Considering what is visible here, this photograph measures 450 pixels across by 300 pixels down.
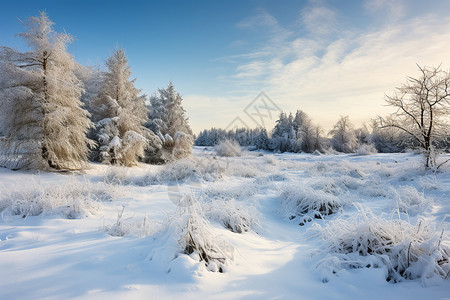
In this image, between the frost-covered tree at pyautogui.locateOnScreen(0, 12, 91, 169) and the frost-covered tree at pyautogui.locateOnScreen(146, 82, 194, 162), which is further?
the frost-covered tree at pyautogui.locateOnScreen(146, 82, 194, 162)

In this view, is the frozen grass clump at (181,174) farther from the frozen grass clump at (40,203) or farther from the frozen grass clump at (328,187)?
the frozen grass clump at (328,187)

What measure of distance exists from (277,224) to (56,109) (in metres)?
10.1

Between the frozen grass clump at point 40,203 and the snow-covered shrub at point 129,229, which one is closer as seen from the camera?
the snow-covered shrub at point 129,229

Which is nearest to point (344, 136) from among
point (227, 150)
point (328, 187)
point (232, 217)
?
point (227, 150)

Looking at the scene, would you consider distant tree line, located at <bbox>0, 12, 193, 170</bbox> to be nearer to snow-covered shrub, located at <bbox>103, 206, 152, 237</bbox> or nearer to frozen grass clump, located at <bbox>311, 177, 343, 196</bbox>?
snow-covered shrub, located at <bbox>103, 206, 152, 237</bbox>

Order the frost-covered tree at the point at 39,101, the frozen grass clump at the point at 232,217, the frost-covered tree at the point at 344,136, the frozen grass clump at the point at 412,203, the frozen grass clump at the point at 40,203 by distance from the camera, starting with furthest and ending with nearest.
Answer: the frost-covered tree at the point at 344,136
the frost-covered tree at the point at 39,101
the frozen grass clump at the point at 412,203
the frozen grass clump at the point at 40,203
the frozen grass clump at the point at 232,217

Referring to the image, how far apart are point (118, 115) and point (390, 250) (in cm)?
1534

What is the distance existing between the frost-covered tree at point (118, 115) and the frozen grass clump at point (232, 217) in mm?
11271

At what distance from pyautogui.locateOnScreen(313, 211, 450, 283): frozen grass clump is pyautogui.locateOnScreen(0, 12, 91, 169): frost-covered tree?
10.9 m

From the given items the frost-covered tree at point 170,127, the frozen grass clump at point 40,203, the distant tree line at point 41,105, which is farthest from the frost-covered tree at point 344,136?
the frozen grass clump at point 40,203

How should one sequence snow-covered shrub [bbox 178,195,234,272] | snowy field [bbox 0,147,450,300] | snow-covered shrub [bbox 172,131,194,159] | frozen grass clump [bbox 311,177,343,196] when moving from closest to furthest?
snowy field [bbox 0,147,450,300]
snow-covered shrub [bbox 178,195,234,272]
frozen grass clump [bbox 311,177,343,196]
snow-covered shrub [bbox 172,131,194,159]

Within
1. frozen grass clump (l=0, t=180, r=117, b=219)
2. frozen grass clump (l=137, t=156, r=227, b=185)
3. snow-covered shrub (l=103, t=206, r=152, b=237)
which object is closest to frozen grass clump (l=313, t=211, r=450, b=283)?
snow-covered shrub (l=103, t=206, r=152, b=237)

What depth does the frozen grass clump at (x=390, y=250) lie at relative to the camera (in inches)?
78.3

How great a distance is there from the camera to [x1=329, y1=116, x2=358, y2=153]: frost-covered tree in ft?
122
